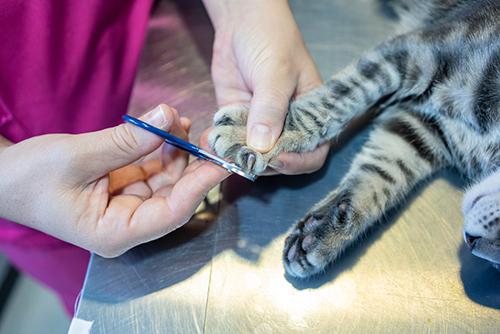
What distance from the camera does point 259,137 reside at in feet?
2.61

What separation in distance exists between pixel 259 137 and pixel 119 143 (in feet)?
0.75

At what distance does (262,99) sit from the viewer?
2.67 ft

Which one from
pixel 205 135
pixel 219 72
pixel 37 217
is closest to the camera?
pixel 37 217

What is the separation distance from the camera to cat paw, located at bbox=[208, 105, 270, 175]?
30.8 inches

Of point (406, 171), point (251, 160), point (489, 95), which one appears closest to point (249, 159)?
point (251, 160)

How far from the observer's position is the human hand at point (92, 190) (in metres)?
0.74

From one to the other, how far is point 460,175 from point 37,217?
0.81 m

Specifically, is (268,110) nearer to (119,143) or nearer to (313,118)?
(313,118)

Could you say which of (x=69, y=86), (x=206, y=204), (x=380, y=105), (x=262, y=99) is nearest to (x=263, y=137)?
(x=262, y=99)

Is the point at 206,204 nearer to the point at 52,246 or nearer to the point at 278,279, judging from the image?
the point at 278,279

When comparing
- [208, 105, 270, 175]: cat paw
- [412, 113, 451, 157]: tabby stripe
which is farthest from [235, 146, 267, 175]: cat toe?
[412, 113, 451, 157]: tabby stripe

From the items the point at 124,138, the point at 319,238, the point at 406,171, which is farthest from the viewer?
the point at 406,171

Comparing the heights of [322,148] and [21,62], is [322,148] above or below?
below

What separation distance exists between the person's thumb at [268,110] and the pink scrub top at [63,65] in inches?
15.9
